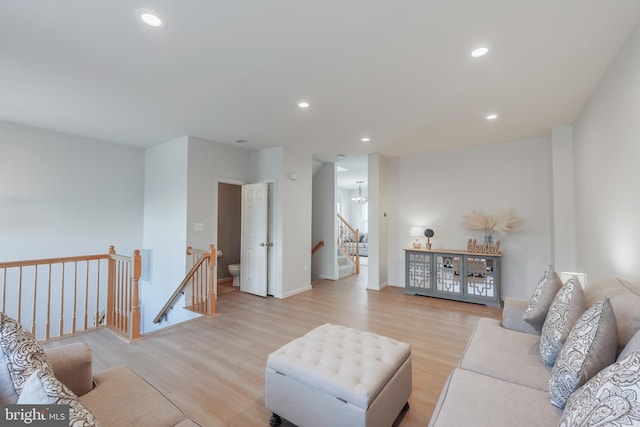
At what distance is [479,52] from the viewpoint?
2.14 m

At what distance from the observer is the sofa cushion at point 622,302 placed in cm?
128

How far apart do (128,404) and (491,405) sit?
170cm

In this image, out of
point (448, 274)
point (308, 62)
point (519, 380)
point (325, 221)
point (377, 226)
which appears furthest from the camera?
point (325, 221)

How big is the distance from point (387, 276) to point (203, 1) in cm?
527

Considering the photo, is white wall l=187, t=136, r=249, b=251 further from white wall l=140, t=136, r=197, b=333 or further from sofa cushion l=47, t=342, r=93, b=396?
sofa cushion l=47, t=342, r=93, b=396

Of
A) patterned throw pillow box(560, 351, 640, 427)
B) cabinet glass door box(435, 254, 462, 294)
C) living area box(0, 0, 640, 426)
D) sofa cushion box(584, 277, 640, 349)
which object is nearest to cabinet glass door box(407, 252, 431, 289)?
cabinet glass door box(435, 254, 462, 294)

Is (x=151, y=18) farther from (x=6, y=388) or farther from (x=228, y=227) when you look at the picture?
(x=228, y=227)

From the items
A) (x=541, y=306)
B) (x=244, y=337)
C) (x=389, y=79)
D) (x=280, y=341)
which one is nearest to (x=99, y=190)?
(x=244, y=337)

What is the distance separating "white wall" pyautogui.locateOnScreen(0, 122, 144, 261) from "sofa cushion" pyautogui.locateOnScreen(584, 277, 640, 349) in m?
6.23

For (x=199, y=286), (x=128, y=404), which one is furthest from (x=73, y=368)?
(x=199, y=286)

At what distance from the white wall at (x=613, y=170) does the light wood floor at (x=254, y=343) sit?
61.8 inches

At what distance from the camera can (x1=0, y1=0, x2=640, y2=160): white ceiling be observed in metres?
1.75

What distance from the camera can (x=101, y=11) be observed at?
68.6 inches

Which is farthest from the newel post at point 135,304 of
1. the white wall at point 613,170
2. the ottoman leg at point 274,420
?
the white wall at point 613,170
